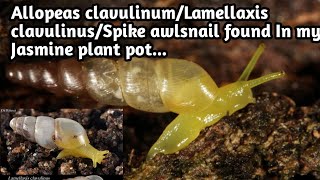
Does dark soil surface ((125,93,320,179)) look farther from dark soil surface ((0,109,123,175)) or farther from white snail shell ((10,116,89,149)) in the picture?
white snail shell ((10,116,89,149))

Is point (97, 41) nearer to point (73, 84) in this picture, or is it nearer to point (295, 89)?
point (73, 84)

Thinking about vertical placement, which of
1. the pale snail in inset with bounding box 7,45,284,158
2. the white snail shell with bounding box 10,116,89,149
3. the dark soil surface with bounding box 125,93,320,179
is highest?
the pale snail in inset with bounding box 7,45,284,158

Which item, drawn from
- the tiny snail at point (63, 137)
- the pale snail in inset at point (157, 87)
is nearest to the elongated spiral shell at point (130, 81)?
the pale snail in inset at point (157, 87)

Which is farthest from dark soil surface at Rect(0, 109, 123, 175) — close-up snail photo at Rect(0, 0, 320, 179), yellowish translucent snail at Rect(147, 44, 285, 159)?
yellowish translucent snail at Rect(147, 44, 285, 159)

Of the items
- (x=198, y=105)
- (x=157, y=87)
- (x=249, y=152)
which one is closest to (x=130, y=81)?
(x=157, y=87)

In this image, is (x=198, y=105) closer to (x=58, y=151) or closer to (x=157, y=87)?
(x=157, y=87)

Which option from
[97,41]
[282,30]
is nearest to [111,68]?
[97,41]

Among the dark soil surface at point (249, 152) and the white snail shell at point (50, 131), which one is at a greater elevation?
the white snail shell at point (50, 131)

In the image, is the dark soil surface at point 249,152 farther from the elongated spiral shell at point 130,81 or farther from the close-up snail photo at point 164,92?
the elongated spiral shell at point 130,81
